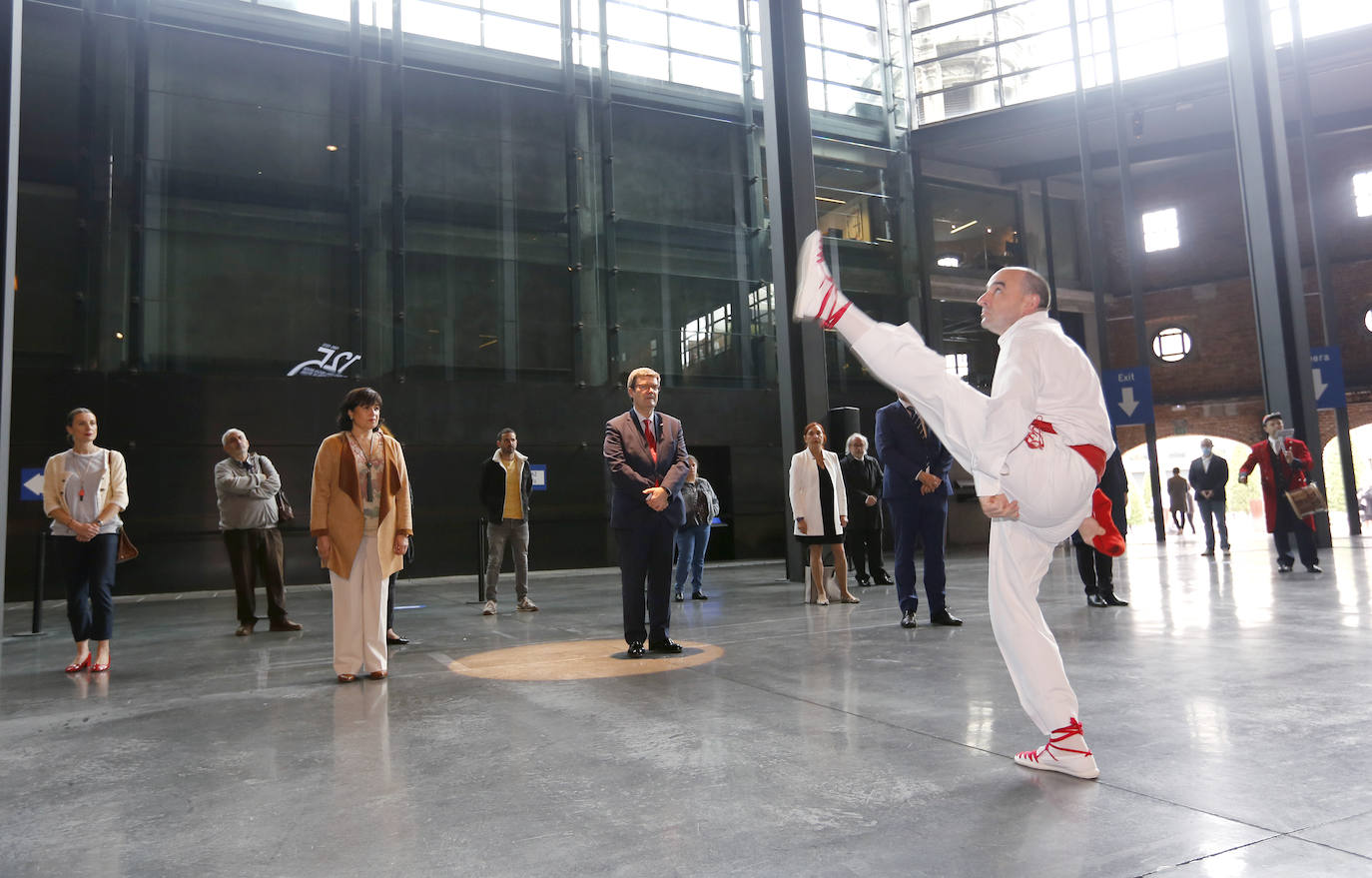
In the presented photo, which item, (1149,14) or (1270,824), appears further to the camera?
(1149,14)

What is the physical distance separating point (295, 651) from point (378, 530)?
183 cm

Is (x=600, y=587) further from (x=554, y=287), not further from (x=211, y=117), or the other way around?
(x=211, y=117)

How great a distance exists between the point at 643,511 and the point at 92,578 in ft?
11.4

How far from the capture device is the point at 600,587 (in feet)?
38.3

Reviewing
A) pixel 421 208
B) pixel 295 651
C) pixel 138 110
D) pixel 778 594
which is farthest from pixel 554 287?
pixel 295 651

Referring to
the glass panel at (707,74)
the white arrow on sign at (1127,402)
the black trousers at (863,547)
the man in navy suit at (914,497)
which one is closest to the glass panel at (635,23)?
the glass panel at (707,74)

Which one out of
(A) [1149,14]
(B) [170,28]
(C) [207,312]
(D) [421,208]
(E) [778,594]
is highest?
(A) [1149,14]

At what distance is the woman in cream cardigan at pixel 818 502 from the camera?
26.7 feet

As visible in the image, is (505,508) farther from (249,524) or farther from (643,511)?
(643,511)

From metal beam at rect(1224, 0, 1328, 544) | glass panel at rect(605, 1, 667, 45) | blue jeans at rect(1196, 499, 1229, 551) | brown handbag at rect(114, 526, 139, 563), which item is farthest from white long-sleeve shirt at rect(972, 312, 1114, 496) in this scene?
glass panel at rect(605, 1, 667, 45)

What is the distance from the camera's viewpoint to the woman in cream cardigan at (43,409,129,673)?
551cm

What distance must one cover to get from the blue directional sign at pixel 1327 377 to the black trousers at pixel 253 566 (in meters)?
14.9

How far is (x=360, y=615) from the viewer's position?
509 cm

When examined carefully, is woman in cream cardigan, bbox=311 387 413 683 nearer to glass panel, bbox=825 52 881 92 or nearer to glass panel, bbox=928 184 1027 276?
glass panel, bbox=825 52 881 92
